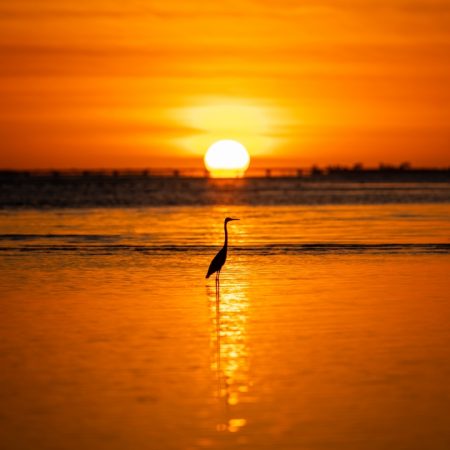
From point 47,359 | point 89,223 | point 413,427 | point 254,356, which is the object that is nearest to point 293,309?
point 254,356

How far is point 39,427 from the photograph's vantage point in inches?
364

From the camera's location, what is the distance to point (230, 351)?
12734 mm

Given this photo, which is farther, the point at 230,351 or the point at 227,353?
the point at 230,351

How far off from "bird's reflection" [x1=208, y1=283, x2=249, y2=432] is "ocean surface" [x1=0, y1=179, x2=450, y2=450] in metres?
0.03

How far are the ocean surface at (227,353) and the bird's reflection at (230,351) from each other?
0.03m

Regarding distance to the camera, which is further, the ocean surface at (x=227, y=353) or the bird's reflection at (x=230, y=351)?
the bird's reflection at (x=230, y=351)

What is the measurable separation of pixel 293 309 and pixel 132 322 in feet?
9.17

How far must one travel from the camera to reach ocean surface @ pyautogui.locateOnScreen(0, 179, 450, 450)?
916 centimetres

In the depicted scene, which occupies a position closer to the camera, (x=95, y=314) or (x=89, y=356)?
A: (x=89, y=356)

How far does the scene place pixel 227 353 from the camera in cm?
1259

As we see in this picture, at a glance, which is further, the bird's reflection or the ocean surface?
the bird's reflection

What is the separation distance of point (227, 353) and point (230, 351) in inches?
6.0

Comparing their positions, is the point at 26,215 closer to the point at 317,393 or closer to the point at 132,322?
the point at 132,322

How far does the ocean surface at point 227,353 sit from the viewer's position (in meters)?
9.16
